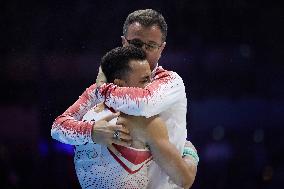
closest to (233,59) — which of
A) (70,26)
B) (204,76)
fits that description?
(204,76)

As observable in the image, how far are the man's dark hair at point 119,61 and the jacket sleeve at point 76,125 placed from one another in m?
0.17

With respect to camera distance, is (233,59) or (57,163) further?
(233,59)

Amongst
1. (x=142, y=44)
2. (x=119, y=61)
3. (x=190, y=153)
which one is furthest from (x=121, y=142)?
(x=142, y=44)

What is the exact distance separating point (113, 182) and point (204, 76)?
9.49ft

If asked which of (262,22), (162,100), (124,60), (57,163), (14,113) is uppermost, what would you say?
(124,60)

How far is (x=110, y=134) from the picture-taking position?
1.54 metres

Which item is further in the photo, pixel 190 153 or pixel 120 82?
pixel 190 153

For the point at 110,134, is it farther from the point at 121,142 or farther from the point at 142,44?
the point at 142,44

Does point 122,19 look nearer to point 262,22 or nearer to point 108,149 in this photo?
point 262,22

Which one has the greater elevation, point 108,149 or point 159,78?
point 159,78

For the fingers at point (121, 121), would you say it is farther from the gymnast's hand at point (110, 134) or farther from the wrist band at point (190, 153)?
the wrist band at point (190, 153)

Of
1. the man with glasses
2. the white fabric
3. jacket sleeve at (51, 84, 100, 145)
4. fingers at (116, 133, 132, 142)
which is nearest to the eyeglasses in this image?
the man with glasses

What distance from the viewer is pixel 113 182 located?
5.31ft

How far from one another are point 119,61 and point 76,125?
0.24 metres
